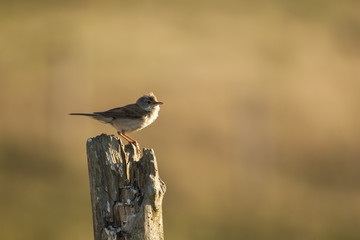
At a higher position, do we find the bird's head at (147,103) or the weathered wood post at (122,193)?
the bird's head at (147,103)

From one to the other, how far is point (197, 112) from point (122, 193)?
22223mm

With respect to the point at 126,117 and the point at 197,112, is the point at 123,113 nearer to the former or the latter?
the point at 126,117

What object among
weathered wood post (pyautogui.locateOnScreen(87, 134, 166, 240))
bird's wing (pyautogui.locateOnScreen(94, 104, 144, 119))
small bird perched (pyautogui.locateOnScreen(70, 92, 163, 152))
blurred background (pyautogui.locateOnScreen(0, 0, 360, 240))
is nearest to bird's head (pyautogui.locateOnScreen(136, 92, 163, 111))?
small bird perched (pyautogui.locateOnScreen(70, 92, 163, 152))

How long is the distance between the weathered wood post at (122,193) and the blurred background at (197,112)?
1269 centimetres

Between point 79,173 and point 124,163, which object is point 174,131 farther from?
point 124,163

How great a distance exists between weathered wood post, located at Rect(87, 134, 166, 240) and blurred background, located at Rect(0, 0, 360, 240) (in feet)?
41.6

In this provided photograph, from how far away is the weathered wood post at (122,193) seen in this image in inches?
233

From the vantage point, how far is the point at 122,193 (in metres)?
6.05

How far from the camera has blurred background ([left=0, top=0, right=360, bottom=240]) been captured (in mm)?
21672

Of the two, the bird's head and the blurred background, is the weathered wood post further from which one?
the blurred background

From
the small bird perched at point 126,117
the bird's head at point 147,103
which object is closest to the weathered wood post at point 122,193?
the small bird perched at point 126,117

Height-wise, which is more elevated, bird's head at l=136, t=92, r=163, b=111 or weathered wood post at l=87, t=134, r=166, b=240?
bird's head at l=136, t=92, r=163, b=111

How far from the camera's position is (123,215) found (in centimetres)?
598

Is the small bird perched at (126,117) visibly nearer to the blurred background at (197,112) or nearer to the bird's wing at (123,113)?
the bird's wing at (123,113)
